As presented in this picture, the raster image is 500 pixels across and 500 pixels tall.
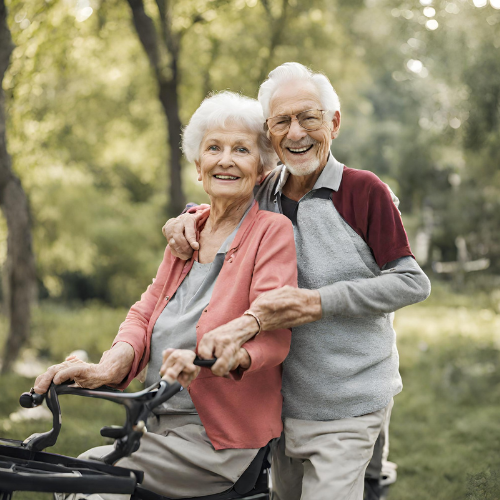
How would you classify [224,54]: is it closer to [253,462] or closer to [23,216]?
[23,216]

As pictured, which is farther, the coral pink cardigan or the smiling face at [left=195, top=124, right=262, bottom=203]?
the smiling face at [left=195, top=124, right=262, bottom=203]

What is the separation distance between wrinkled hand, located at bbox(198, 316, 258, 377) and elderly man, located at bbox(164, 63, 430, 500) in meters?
0.36

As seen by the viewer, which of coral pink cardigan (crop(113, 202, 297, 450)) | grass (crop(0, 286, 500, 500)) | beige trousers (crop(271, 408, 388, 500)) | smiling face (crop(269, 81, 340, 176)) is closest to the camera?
coral pink cardigan (crop(113, 202, 297, 450))

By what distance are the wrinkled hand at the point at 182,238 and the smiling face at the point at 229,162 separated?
17 cm

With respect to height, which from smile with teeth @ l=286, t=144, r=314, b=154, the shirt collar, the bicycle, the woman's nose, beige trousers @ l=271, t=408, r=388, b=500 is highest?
smile with teeth @ l=286, t=144, r=314, b=154

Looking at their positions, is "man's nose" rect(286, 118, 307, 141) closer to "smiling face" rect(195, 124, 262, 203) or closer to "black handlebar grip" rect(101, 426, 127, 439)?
"smiling face" rect(195, 124, 262, 203)

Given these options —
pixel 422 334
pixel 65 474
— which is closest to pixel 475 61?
pixel 422 334

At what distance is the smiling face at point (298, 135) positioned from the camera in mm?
Result: 2140

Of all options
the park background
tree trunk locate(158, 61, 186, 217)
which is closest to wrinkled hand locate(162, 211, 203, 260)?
the park background

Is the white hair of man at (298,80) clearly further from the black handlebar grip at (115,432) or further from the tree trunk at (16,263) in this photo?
the tree trunk at (16,263)

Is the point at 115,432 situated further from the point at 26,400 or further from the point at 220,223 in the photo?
the point at 220,223

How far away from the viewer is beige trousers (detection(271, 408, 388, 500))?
2027 millimetres

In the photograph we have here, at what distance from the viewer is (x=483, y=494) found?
2.70 m

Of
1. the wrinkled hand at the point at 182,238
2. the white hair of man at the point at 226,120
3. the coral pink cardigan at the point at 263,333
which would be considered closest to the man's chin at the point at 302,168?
the white hair of man at the point at 226,120
